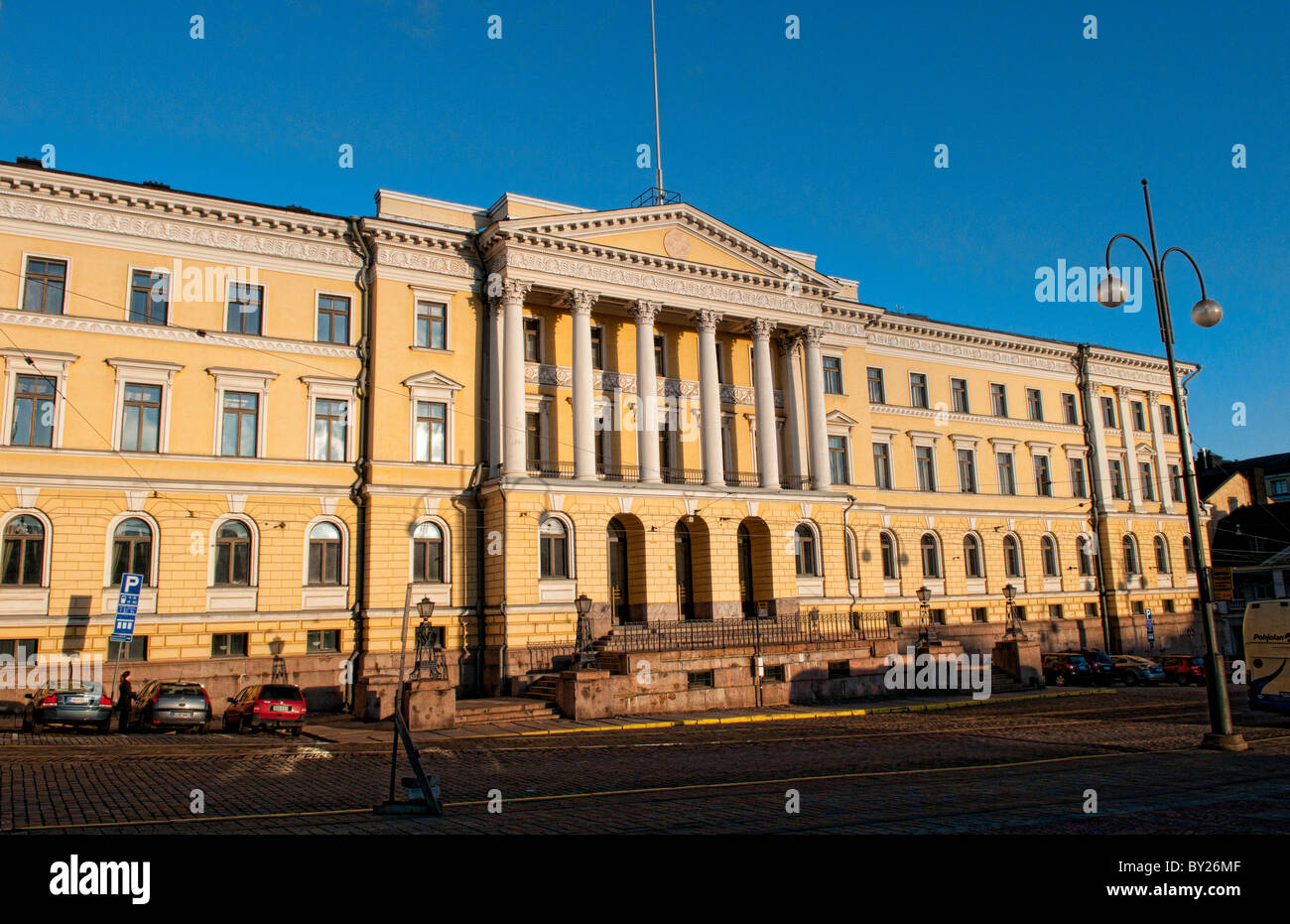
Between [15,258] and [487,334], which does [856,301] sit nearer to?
[487,334]

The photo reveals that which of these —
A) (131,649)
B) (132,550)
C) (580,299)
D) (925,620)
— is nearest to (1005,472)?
(925,620)

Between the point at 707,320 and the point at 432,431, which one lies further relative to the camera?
the point at 707,320

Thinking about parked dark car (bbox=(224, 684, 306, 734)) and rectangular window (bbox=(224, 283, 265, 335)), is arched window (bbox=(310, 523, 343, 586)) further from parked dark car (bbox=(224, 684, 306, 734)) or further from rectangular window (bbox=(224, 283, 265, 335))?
rectangular window (bbox=(224, 283, 265, 335))

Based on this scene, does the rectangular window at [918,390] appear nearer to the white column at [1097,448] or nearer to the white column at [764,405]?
the white column at [764,405]

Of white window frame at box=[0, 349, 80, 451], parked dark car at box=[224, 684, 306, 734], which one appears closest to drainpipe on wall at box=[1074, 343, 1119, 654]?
parked dark car at box=[224, 684, 306, 734]

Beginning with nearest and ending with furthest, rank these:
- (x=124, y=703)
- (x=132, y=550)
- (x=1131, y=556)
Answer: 1. (x=124, y=703)
2. (x=132, y=550)
3. (x=1131, y=556)

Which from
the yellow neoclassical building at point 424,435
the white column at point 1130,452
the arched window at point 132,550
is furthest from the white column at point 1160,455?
the arched window at point 132,550

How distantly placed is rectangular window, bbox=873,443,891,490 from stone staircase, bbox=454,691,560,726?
23.1 metres

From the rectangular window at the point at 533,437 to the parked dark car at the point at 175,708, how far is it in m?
14.2

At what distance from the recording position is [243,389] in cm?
3228

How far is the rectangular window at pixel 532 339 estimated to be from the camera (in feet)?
122

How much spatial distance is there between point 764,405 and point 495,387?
1144cm

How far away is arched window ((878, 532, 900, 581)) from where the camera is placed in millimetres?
45281

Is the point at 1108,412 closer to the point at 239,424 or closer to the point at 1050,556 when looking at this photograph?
the point at 1050,556
